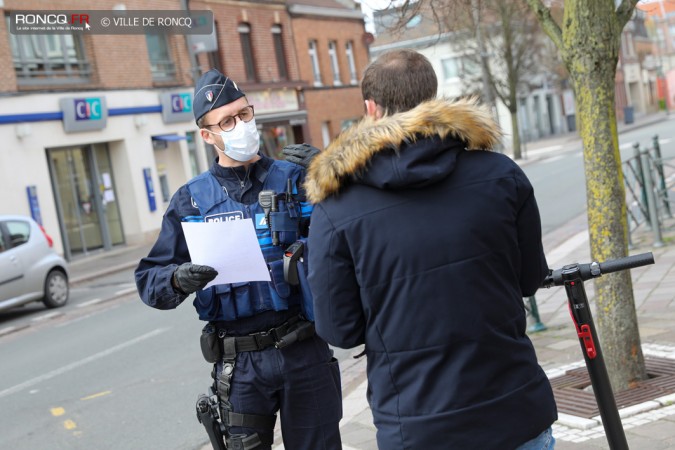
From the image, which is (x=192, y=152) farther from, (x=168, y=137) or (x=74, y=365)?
(x=74, y=365)

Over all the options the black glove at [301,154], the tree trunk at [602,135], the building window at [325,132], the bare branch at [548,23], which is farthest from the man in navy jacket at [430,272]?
the building window at [325,132]

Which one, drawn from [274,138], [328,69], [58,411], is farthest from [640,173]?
[328,69]

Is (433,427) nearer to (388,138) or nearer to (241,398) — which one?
(388,138)

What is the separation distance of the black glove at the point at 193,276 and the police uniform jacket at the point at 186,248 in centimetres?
14

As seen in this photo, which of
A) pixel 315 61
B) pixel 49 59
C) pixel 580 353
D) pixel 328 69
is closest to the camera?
pixel 580 353

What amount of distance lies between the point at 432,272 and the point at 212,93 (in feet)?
5.35

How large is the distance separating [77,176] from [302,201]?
68.1 feet

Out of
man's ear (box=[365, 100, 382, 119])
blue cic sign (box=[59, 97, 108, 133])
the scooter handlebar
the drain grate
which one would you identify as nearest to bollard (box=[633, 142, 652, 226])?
the drain grate

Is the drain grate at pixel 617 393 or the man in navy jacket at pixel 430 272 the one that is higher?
the man in navy jacket at pixel 430 272

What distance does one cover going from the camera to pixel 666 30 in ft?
365

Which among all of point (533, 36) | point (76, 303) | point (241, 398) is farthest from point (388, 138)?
point (533, 36)

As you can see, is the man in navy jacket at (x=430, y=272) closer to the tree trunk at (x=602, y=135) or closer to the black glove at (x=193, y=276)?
the black glove at (x=193, y=276)

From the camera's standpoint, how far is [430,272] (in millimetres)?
2420

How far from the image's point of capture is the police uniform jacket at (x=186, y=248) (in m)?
3.59
